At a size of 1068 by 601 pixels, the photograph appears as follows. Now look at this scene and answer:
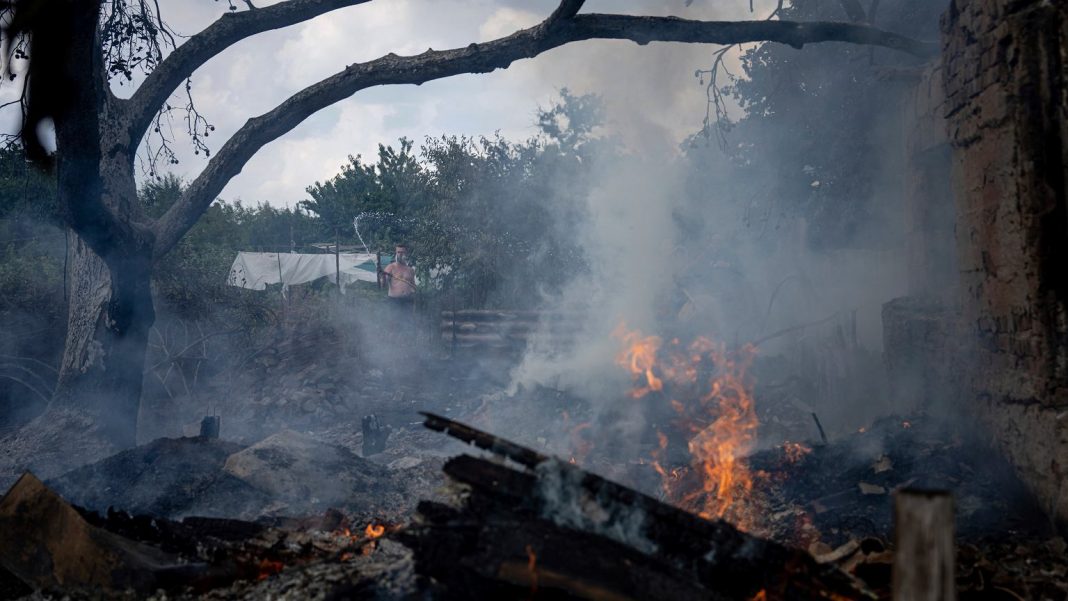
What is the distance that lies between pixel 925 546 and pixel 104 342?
705 cm

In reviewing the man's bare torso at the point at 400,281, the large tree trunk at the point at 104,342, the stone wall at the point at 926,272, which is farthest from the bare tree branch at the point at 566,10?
the man's bare torso at the point at 400,281

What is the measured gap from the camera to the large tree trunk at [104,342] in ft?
20.9

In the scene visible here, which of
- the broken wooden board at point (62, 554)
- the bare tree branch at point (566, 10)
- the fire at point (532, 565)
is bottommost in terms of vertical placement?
the broken wooden board at point (62, 554)

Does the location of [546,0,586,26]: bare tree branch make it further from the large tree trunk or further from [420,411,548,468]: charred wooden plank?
the large tree trunk

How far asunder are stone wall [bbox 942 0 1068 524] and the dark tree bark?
2.04m

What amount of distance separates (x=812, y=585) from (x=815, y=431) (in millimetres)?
6294

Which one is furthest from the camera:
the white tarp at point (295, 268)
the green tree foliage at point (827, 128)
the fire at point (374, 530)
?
the white tarp at point (295, 268)

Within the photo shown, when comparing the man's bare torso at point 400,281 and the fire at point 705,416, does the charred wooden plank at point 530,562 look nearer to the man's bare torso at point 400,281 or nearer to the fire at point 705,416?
the fire at point 705,416

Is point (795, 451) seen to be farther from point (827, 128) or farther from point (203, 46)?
point (827, 128)

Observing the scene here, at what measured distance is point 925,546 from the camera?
1.80m

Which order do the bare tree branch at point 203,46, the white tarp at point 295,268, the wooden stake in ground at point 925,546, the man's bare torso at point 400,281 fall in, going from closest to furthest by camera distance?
the wooden stake in ground at point 925,546 < the bare tree branch at point 203,46 < the man's bare torso at point 400,281 < the white tarp at point 295,268

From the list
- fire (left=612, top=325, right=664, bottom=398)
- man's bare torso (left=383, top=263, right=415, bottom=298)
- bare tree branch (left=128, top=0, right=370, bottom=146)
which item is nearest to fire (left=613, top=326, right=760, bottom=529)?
fire (left=612, top=325, right=664, bottom=398)

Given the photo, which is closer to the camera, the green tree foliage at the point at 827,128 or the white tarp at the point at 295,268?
the green tree foliage at the point at 827,128

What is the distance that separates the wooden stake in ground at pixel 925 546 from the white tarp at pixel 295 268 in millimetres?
26948
